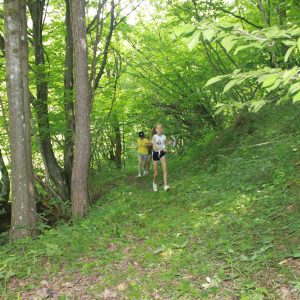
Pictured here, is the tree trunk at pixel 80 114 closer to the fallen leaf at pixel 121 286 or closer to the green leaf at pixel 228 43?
the fallen leaf at pixel 121 286

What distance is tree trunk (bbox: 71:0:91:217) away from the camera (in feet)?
28.4

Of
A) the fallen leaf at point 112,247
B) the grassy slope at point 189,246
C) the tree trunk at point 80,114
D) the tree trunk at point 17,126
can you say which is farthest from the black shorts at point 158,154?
the fallen leaf at point 112,247

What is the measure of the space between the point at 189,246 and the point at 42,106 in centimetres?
830

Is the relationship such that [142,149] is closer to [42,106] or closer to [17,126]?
[42,106]

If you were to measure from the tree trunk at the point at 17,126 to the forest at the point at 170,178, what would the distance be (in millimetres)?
21

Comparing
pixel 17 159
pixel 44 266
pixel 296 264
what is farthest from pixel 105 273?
pixel 17 159

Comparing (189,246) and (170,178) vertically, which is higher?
(170,178)

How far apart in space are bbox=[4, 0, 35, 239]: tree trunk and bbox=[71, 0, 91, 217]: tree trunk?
6.39 ft

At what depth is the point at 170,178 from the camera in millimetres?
11344

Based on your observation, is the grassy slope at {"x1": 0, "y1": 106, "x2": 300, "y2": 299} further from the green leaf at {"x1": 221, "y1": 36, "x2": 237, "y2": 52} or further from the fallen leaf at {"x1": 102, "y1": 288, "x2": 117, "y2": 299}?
the green leaf at {"x1": 221, "y1": 36, "x2": 237, "y2": 52}

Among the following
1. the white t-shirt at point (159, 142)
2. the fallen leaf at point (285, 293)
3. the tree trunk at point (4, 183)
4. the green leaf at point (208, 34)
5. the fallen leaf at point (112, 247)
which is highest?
the green leaf at point (208, 34)

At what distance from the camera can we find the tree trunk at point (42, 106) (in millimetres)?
11445

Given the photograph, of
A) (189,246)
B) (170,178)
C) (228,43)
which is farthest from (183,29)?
(170,178)

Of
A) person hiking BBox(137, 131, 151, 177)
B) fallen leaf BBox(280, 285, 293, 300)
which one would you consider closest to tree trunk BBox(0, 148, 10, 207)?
person hiking BBox(137, 131, 151, 177)
